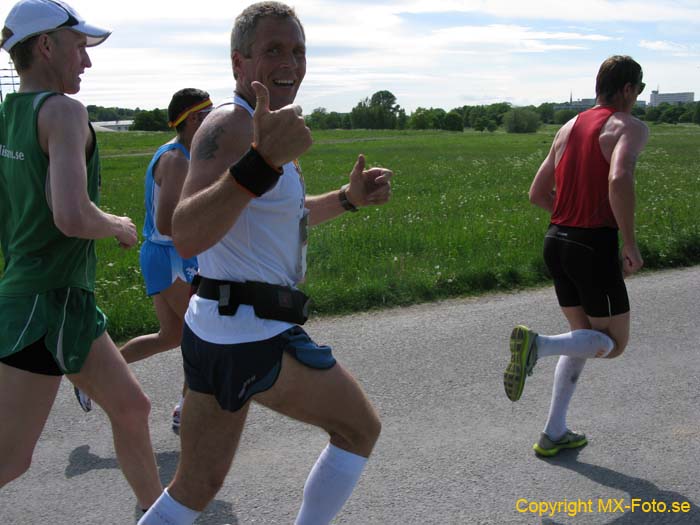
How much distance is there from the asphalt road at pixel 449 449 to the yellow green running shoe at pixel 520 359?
0.35m

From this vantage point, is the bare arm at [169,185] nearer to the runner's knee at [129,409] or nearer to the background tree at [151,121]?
the runner's knee at [129,409]

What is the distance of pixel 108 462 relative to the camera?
3863 millimetres

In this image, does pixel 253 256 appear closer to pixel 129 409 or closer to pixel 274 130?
pixel 274 130

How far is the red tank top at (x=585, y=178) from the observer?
3.84 metres

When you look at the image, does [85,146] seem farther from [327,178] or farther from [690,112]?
[690,112]

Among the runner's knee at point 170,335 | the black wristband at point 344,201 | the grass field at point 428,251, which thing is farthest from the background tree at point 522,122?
the black wristband at point 344,201

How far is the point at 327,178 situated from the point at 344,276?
15.7m

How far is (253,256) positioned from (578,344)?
Answer: 213 centimetres

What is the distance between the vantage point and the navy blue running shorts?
230cm

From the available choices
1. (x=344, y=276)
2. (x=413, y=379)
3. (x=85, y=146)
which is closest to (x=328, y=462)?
(x=85, y=146)

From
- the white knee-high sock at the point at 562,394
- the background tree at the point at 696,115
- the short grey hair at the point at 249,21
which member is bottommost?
the white knee-high sock at the point at 562,394

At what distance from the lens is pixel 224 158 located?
2227 millimetres

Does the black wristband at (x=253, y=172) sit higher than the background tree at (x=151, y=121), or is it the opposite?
the background tree at (x=151, y=121)

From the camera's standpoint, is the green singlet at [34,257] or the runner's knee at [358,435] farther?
the green singlet at [34,257]
